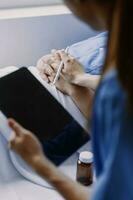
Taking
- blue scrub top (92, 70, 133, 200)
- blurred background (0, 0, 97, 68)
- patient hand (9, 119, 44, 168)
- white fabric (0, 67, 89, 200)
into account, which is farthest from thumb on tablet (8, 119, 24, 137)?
blurred background (0, 0, 97, 68)

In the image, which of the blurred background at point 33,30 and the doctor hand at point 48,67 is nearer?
the doctor hand at point 48,67

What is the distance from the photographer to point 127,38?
532 millimetres

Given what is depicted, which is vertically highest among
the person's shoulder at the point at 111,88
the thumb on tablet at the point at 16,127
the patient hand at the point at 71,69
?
the person's shoulder at the point at 111,88

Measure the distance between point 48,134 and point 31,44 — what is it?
49 cm

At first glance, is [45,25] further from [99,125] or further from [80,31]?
[99,125]

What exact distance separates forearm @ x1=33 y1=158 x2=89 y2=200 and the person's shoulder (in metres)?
0.28

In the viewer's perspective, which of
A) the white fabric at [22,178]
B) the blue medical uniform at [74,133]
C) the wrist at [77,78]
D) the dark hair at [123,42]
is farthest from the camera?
the wrist at [77,78]

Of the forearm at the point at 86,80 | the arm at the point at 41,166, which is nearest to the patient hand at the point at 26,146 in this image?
the arm at the point at 41,166

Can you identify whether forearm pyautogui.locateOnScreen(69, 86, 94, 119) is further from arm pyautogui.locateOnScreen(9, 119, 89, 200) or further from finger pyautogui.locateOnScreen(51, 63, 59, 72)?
arm pyautogui.locateOnScreen(9, 119, 89, 200)

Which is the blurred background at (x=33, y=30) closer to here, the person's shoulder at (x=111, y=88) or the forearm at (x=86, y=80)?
the forearm at (x=86, y=80)

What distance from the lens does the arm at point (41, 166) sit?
2.63 feet

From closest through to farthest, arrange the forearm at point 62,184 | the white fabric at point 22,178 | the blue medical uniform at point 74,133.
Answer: the forearm at point 62,184, the white fabric at point 22,178, the blue medical uniform at point 74,133

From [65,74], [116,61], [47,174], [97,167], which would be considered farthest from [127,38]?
[65,74]

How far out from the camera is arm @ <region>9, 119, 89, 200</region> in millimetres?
801
